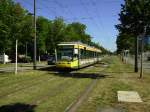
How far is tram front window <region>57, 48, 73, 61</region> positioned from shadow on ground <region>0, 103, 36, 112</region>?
22619 mm

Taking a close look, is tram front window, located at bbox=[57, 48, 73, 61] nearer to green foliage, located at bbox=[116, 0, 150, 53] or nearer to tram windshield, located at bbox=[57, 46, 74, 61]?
tram windshield, located at bbox=[57, 46, 74, 61]

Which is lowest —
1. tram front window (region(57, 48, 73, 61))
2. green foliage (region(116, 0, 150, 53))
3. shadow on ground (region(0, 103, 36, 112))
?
shadow on ground (region(0, 103, 36, 112))

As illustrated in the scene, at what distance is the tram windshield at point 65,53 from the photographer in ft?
117

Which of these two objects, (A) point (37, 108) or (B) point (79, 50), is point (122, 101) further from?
(B) point (79, 50)

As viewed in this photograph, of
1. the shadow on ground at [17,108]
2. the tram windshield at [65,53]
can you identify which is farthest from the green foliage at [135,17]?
the shadow on ground at [17,108]

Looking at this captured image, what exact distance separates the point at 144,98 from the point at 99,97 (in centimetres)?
183

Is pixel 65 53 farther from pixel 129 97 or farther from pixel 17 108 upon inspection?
pixel 17 108

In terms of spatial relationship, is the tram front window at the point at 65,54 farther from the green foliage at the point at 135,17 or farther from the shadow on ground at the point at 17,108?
the shadow on ground at the point at 17,108

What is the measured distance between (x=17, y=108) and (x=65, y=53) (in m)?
23.8

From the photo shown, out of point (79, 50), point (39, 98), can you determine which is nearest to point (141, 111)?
point (39, 98)

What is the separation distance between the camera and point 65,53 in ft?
118

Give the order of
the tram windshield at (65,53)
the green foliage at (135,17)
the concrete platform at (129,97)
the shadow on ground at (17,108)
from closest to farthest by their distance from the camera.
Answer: the shadow on ground at (17,108)
the concrete platform at (129,97)
the green foliage at (135,17)
the tram windshield at (65,53)

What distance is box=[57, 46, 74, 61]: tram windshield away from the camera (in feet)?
117

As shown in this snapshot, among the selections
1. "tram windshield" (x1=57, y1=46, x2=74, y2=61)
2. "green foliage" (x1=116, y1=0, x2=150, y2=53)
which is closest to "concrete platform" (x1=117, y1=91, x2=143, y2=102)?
"green foliage" (x1=116, y1=0, x2=150, y2=53)
